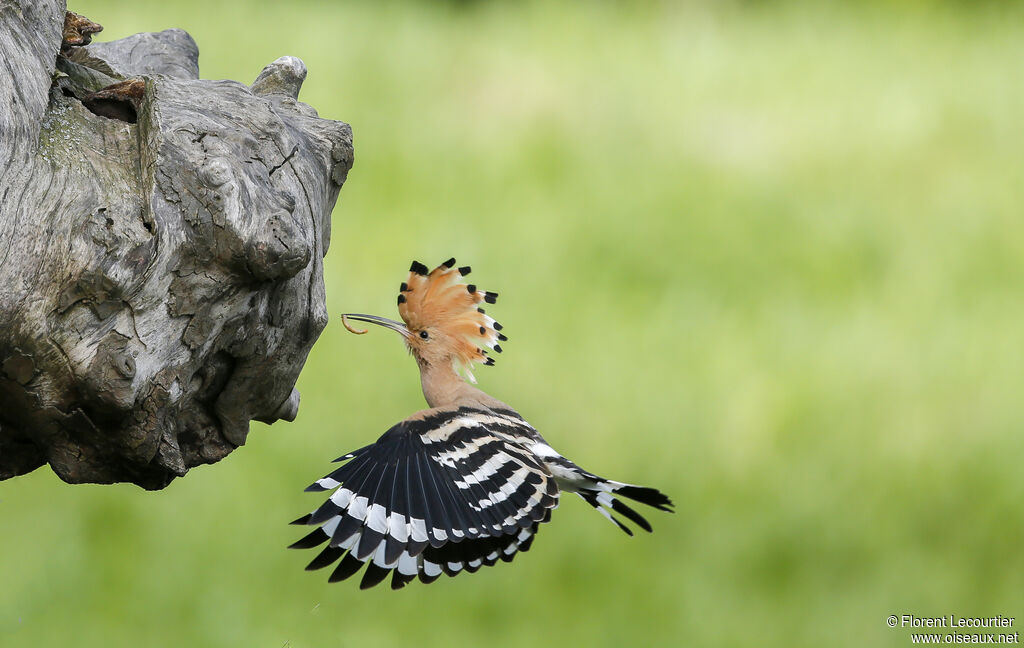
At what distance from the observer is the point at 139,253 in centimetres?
125

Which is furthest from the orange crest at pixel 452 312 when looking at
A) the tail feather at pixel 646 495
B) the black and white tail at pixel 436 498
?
the tail feather at pixel 646 495

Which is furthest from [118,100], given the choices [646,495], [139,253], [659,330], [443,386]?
[659,330]

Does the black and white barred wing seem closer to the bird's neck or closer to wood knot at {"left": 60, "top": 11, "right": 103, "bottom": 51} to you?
the bird's neck

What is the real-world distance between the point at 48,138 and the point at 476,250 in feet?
7.10

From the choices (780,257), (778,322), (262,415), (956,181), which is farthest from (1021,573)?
(262,415)

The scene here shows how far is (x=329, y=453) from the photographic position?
2881 mm

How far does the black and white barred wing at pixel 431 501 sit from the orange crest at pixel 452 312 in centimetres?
18

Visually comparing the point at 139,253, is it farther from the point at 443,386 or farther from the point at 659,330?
the point at 659,330

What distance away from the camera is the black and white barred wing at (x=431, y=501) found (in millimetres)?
1523

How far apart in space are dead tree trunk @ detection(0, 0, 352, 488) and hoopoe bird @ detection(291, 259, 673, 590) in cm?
19

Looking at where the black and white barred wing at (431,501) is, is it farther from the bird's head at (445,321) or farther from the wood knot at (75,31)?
the wood knot at (75,31)

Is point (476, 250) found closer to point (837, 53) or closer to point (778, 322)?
point (778, 322)

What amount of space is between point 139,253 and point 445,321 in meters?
Result: 0.80

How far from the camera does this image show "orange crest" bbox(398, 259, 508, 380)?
6.41 ft
